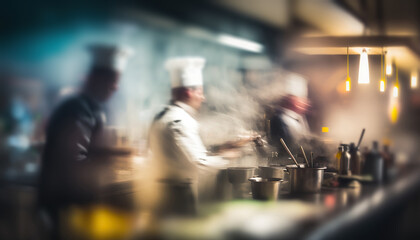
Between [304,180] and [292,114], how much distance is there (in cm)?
221

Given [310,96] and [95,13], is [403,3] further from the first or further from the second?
[95,13]

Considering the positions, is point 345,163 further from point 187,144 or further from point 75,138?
point 75,138

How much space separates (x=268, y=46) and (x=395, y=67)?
1675 mm

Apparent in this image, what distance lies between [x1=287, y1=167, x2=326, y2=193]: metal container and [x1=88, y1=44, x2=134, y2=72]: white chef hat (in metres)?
1.48

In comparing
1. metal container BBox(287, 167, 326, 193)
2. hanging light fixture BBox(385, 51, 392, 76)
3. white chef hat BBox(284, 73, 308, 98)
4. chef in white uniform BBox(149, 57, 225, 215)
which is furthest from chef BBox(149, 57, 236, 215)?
hanging light fixture BBox(385, 51, 392, 76)

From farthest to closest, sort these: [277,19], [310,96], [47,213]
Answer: [310,96] < [277,19] < [47,213]

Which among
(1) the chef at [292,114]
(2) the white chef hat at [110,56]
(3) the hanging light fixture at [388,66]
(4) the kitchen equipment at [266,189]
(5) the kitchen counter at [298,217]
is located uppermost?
(3) the hanging light fixture at [388,66]

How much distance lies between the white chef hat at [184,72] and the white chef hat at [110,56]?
384 millimetres

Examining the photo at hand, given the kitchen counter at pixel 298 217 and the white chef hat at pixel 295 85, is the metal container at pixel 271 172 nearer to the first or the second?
the kitchen counter at pixel 298 217

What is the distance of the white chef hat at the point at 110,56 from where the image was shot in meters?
2.98

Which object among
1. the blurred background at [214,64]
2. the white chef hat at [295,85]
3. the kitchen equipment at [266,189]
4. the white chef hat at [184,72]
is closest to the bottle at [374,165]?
the blurred background at [214,64]

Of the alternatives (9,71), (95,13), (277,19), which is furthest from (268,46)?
(9,71)

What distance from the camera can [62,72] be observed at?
2.80 m

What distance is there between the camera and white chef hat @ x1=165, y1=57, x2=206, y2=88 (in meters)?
3.39
